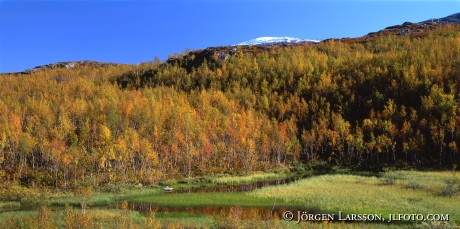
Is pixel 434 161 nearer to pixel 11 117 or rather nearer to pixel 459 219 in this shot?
pixel 459 219

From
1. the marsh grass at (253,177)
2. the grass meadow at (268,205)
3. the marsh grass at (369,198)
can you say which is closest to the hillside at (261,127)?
the marsh grass at (253,177)

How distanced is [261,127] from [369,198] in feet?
258

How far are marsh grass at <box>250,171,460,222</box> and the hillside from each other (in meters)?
34.6

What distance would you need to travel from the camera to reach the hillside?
3474 inches

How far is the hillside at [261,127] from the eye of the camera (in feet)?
290

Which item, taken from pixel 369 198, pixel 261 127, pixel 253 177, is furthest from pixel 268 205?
pixel 261 127

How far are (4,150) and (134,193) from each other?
49.1m

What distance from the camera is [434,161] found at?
308 feet

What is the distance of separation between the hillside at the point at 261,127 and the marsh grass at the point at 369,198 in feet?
113

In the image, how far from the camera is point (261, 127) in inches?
4872

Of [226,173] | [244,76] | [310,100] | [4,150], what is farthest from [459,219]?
[244,76]

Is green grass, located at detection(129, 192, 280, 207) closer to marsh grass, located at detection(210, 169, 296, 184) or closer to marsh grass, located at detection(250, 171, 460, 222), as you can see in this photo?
marsh grass, located at detection(250, 171, 460, 222)

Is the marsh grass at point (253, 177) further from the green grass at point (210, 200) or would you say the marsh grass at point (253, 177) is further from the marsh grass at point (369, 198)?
the green grass at point (210, 200)

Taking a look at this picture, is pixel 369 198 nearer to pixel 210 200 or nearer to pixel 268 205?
pixel 268 205
